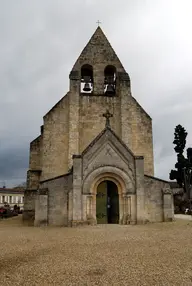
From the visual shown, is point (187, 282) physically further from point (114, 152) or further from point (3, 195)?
point (3, 195)

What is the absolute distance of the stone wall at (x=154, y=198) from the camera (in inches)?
715

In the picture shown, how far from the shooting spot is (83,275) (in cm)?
614

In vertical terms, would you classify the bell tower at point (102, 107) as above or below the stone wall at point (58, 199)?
above

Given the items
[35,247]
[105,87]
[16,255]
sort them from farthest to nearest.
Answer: [105,87]
[35,247]
[16,255]

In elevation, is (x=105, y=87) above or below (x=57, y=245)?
above

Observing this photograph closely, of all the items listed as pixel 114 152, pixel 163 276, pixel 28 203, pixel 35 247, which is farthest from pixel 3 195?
pixel 163 276

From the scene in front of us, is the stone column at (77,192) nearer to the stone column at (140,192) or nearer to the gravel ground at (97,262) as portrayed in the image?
the stone column at (140,192)

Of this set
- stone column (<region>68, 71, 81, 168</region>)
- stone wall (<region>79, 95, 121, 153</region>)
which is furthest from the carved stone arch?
stone wall (<region>79, 95, 121, 153</region>)

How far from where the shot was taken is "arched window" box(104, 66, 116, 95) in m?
25.6

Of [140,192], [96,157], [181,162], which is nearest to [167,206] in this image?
[140,192]

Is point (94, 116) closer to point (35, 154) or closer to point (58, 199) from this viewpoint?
point (35, 154)

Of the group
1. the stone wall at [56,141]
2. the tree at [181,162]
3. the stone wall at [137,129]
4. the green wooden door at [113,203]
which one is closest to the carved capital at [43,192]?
the green wooden door at [113,203]

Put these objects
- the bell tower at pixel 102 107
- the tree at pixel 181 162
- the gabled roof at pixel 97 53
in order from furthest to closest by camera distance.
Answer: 1. the tree at pixel 181 162
2. the gabled roof at pixel 97 53
3. the bell tower at pixel 102 107

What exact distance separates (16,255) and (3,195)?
243ft
